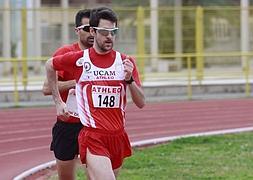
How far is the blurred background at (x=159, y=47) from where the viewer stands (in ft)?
87.3

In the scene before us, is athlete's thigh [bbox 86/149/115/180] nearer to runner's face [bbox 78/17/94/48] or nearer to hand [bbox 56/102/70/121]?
hand [bbox 56/102/70/121]

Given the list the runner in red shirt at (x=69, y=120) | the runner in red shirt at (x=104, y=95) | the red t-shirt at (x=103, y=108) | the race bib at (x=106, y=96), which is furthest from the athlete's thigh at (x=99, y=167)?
the runner in red shirt at (x=69, y=120)

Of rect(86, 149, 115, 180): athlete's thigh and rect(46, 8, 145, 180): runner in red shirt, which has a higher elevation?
rect(46, 8, 145, 180): runner in red shirt

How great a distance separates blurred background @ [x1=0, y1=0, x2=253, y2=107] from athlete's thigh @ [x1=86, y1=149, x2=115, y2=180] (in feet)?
61.4

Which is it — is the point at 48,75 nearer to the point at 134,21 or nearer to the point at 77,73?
the point at 77,73

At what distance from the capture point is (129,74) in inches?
258

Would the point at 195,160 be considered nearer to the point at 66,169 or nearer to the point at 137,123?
the point at 66,169

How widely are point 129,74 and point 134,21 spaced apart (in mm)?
22473

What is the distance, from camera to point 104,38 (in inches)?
257

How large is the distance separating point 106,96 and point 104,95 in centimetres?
2

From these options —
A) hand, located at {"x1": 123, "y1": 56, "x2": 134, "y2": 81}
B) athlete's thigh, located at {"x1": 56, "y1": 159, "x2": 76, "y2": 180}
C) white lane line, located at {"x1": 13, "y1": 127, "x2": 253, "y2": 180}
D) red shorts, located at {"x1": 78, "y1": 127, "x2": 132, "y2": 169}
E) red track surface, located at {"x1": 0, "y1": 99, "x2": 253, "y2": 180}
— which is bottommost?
red track surface, located at {"x1": 0, "y1": 99, "x2": 253, "y2": 180}

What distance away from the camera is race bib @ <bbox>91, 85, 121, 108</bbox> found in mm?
6618

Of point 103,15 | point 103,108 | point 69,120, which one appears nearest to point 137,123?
point 69,120

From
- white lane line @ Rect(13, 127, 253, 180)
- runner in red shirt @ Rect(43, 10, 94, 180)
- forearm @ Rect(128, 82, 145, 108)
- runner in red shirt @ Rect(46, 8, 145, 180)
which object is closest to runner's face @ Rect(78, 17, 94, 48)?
runner in red shirt @ Rect(43, 10, 94, 180)
